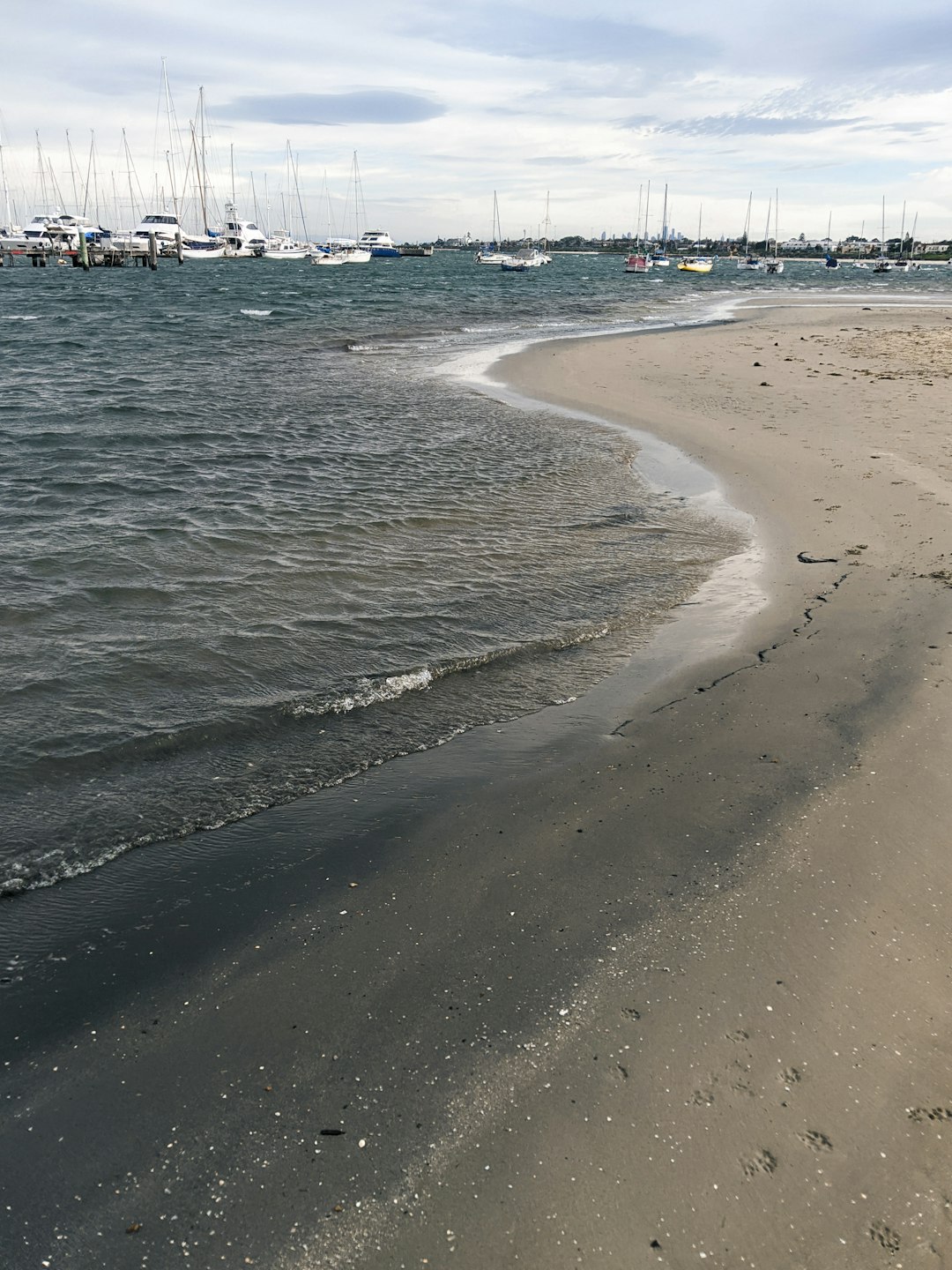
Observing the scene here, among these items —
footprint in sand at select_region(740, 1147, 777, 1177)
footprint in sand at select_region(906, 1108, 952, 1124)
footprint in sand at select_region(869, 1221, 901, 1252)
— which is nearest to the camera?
footprint in sand at select_region(869, 1221, 901, 1252)

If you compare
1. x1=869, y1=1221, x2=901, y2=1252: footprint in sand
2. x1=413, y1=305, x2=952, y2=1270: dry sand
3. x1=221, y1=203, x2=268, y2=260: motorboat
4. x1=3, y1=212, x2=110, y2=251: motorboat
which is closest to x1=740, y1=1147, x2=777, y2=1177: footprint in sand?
x1=413, y1=305, x2=952, y2=1270: dry sand

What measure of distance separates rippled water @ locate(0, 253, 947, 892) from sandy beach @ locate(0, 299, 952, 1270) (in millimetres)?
581

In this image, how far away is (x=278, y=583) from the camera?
7562 mm

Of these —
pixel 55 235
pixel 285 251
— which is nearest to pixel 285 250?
pixel 285 251

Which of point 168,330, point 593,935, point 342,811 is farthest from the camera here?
point 168,330

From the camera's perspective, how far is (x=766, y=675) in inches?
225

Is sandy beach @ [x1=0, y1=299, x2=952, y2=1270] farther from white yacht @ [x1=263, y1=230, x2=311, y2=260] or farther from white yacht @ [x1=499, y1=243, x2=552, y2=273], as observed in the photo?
white yacht @ [x1=263, y1=230, x2=311, y2=260]

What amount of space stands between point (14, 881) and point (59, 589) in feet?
13.5

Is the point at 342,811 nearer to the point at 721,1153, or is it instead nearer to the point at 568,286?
the point at 721,1153

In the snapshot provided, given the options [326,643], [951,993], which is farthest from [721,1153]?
[326,643]

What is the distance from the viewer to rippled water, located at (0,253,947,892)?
15.8 ft

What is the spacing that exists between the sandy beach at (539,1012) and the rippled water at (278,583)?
581mm

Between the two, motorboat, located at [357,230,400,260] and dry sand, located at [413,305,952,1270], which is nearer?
dry sand, located at [413,305,952,1270]

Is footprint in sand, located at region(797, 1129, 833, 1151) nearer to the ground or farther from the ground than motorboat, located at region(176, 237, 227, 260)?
nearer to the ground
